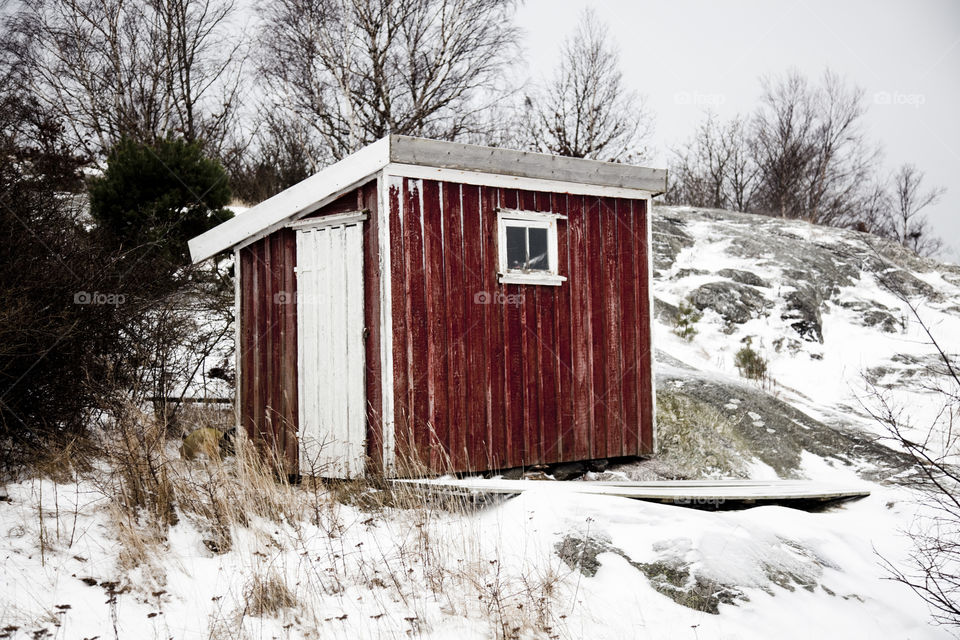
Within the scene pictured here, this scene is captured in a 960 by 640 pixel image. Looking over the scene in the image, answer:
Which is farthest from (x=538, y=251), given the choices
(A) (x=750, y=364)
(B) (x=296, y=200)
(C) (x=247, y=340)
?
(A) (x=750, y=364)

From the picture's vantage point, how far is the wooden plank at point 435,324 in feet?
19.5

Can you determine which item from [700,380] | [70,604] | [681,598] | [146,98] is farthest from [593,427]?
[146,98]

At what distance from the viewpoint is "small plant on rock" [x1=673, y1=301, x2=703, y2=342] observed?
43.0ft

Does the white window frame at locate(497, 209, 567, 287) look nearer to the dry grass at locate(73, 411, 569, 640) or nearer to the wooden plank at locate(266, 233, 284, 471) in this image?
the dry grass at locate(73, 411, 569, 640)

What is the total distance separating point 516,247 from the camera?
6.54m

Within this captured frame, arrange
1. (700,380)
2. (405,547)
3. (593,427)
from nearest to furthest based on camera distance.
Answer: (405,547) → (593,427) → (700,380)

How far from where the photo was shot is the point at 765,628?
13.3ft

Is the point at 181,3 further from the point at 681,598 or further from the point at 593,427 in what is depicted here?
the point at 681,598

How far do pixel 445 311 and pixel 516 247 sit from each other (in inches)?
39.0

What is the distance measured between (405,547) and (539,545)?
894 millimetres

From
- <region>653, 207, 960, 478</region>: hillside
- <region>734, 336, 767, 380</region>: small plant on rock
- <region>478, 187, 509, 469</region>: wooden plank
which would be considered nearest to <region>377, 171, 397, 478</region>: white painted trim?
<region>478, 187, 509, 469</region>: wooden plank

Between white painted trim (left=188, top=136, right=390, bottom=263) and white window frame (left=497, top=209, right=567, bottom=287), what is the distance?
1.28 m

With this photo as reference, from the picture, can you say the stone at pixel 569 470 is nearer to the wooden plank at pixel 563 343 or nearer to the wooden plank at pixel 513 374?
the wooden plank at pixel 563 343

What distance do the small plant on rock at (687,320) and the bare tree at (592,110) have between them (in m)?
6.95
